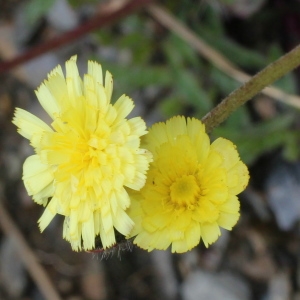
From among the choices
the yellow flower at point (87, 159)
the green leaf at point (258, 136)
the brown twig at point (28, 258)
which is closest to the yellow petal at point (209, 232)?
the yellow flower at point (87, 159)

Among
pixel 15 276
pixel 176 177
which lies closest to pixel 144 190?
pixel 176 177

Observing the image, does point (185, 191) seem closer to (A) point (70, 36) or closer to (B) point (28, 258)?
(A) point (70, 36)

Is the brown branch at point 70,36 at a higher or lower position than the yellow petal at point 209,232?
higher

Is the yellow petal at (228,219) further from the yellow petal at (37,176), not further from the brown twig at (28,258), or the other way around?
the brown twig at (28,258)

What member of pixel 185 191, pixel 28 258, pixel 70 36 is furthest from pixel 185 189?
pixel 28 258

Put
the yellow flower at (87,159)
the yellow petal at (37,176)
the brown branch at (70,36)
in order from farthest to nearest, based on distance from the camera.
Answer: the brown branch at (70,36)
the yellow petal at (37,176)
the yellow flower at (87,159)

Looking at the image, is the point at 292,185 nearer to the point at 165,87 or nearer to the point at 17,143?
the point at 165,87

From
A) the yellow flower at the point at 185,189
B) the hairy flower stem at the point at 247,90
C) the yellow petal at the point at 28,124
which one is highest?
the yellow petal at the point at 28,124
